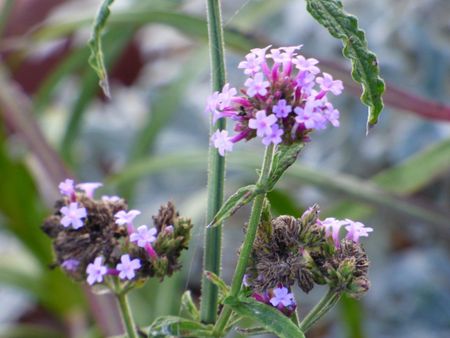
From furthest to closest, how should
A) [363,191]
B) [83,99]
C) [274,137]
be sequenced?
[83,99] < [363,191] < [274,137]

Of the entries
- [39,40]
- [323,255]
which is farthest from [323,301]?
[39,40]

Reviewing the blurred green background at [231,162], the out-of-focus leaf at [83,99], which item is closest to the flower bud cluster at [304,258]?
the blurred green background at [231,162]

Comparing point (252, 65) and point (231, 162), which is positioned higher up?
point (231, 162)

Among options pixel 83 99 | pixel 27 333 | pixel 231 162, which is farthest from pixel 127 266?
pixel 27 333

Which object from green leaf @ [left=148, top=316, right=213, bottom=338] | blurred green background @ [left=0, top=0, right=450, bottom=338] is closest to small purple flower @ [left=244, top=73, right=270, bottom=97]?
green leaf @ [left=148, top=316, right=213, bottom=338]

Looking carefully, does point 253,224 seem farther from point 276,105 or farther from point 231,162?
point 231,162

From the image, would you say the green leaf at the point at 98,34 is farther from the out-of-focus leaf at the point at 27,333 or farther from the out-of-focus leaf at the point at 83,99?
the out-of-focus leaf at the point at 27,333

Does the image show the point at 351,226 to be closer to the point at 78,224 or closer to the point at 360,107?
the point at 78,224
